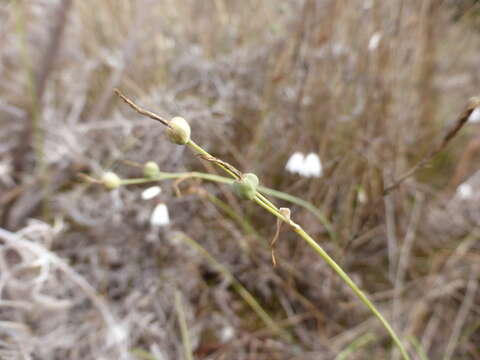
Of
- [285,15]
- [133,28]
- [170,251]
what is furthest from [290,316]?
[133,28]

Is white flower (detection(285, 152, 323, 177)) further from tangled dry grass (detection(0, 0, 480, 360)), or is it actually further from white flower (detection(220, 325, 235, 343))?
white flower (detection(220, 325, 235, 343))

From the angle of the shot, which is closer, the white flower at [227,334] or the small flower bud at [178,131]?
the small flower bud at [178,131]

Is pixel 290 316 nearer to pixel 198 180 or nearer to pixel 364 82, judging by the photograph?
pixel 198 180

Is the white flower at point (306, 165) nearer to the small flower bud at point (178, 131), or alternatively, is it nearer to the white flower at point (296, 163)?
the white flower at point (296, 163)

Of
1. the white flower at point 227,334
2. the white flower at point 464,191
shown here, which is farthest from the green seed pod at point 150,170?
the white flower at point 464,191

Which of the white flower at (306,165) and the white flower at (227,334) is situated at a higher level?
the white flower at (306,165)

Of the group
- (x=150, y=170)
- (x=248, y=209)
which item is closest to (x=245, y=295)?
(x=248, y=209)

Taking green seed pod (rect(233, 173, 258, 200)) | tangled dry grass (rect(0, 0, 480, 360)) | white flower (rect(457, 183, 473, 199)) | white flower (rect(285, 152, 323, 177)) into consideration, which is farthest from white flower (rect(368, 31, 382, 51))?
green seed pod (rect(233, 173, 258, 200))
